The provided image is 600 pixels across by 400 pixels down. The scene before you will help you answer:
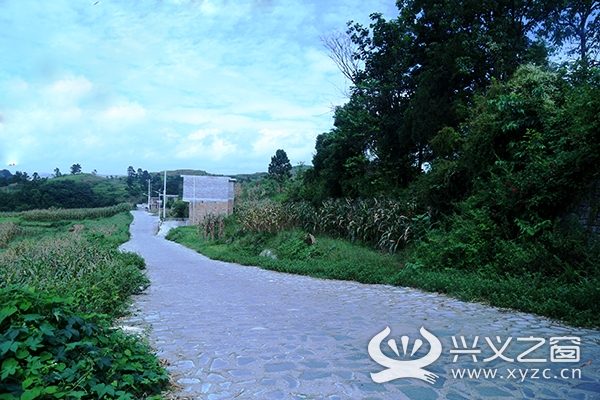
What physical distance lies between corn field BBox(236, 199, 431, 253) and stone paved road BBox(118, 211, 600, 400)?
3715mm

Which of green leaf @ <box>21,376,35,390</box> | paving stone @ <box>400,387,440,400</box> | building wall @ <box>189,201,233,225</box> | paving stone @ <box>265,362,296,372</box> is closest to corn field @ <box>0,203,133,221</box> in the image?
building wall @ <box>189,201,233,225</box>

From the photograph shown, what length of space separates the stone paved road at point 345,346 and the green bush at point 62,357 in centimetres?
41

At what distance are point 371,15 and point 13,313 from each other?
1619 cm

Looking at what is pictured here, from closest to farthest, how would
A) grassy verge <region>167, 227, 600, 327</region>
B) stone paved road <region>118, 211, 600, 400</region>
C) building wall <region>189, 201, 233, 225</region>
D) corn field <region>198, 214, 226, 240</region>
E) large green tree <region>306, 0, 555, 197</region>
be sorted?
stone paved road <region>118, 211, 600, 400</region> < grassy verge <region>167, 227, 600, 327</region> < large green tree <region>306, 0, 555, 197</region> < corn field <region>198, 214, 226, 240</region> < building wall <region>189, 201, 233, 225</region>

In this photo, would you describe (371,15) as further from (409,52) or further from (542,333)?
(542,333)

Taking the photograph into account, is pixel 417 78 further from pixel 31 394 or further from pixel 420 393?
pixel 31 394

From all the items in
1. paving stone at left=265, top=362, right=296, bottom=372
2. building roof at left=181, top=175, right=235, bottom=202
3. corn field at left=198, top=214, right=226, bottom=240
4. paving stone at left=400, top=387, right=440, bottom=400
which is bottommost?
corn field at left=198, top=214, right=226, bottom=240

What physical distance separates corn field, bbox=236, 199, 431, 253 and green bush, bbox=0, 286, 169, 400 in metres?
8.20

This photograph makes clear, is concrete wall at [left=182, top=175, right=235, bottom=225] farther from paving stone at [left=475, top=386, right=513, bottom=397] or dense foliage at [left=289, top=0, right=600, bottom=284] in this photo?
paving stone at [left=475, top=386, right=513, bottom=397]

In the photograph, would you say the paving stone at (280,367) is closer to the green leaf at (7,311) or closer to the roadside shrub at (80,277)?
the green leaf at (7,311)

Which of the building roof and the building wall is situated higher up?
the building roof

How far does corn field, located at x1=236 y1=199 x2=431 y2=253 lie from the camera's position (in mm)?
11070

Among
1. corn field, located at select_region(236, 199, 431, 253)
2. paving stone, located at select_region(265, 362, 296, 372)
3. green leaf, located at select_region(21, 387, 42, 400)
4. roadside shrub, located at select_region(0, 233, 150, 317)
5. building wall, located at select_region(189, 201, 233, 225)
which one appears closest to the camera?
green leaf, located at select_region(21, 387, 42, 400)

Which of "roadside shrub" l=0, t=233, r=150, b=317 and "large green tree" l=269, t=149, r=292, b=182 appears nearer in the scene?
"roadside shrub" l=0, t=233, r=150, b=317
